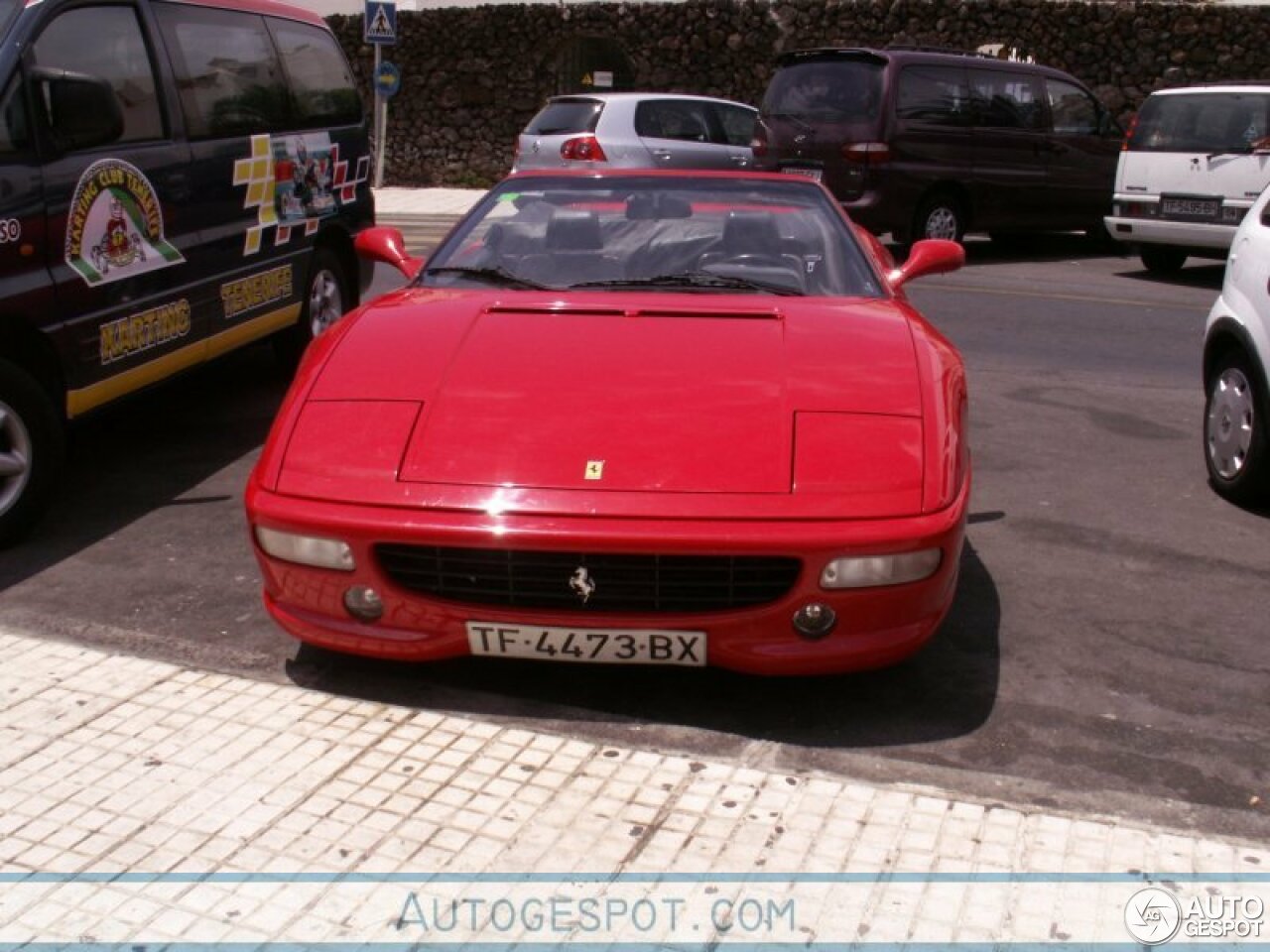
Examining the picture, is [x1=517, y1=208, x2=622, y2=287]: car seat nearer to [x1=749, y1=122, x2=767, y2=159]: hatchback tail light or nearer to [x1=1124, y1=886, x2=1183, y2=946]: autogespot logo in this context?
[x1=1124, y1=886, x2=1183, y2=946]: autogespot logo

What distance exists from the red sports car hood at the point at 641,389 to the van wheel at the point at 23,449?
1.40m

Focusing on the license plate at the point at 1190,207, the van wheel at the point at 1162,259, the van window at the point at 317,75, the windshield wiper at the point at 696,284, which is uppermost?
the van window at the point at 317,75

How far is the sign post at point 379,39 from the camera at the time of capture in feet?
65.1

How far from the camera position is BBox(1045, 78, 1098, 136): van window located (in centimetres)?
1558

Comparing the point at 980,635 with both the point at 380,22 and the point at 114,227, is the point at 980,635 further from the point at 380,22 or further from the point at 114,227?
the point at 380,22

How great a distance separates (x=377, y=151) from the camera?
2275 cm

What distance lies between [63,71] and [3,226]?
784 mm

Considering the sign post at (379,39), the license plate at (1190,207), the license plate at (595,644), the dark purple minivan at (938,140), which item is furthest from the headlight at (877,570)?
the sign post at (379,39)

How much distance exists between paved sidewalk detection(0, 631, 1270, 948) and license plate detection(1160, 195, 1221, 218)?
11.1 meters

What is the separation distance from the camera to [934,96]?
1451 centimetres

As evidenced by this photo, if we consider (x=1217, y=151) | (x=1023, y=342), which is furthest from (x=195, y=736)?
(x=1217, y=151)

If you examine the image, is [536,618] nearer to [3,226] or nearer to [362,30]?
[3,226]

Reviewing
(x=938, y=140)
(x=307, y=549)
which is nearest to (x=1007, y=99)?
(x=938, y=140)

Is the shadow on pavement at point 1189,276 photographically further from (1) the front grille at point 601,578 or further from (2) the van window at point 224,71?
(1) the front grille at point 601,578
